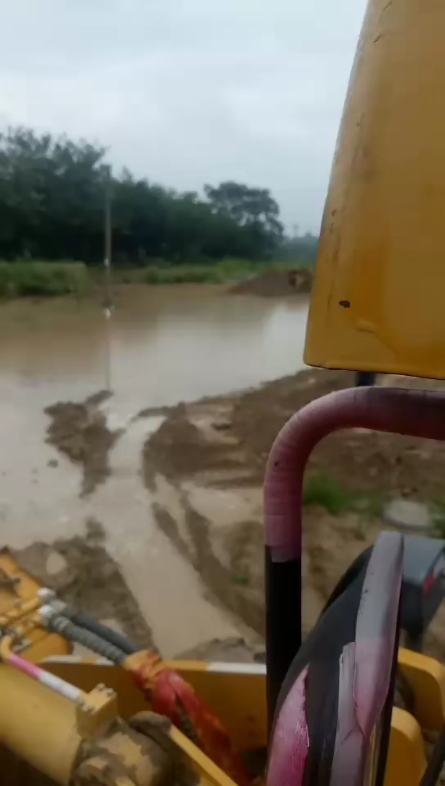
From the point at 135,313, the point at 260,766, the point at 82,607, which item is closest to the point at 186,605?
the point at 82,607

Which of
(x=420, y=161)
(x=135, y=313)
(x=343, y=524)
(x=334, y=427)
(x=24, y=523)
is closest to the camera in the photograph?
(x=420, y=161)

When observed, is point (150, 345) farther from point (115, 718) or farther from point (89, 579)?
point (115, 718)

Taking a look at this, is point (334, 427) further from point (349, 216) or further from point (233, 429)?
point (233, 429)

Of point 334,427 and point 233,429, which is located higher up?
point 334,427

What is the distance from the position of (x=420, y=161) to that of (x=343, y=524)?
4269 mm

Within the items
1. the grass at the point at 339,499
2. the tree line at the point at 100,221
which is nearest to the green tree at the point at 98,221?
the tree line at the point at 100,221

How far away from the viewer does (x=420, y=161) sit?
879 millimetres

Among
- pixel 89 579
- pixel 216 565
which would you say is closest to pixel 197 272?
pixel 216 565

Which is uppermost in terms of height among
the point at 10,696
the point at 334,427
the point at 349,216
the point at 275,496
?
the point at 349,216

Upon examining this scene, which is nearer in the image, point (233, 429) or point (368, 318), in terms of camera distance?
point (368, 318)

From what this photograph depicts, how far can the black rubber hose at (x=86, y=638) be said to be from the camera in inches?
74.9

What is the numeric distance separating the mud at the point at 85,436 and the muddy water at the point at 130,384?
0.10m

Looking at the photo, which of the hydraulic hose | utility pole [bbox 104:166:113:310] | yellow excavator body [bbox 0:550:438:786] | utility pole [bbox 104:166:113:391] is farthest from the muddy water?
yellow excavator body [bbox 0:550:438:786]

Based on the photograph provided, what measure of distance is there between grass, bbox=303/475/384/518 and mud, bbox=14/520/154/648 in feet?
4.55
